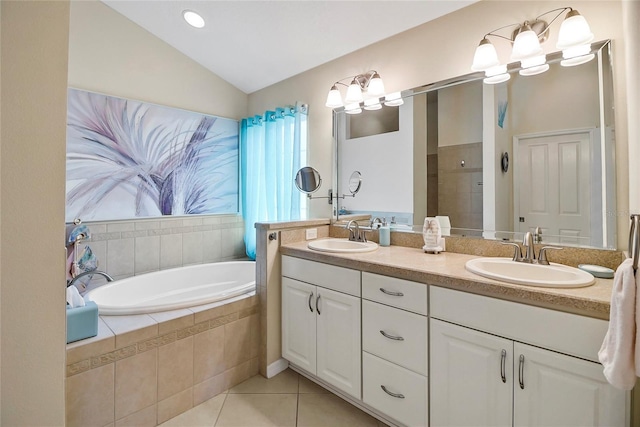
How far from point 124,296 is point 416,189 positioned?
236 centimetres

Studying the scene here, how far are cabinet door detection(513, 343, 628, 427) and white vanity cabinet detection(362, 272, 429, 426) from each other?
0.36 m

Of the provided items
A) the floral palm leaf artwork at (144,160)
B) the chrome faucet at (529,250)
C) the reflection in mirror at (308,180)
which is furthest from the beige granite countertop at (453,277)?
the floral palm leaf artwork at (144,160)

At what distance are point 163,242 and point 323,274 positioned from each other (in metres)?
1.86

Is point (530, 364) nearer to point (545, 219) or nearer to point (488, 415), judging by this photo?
point (488, 415)

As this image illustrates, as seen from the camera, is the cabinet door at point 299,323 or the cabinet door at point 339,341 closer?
the cabinet door at point 339,341

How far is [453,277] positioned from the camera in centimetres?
128

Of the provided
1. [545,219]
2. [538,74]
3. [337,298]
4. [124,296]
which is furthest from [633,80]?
[124,296]

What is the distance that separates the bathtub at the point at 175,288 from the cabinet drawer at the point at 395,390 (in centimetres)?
98

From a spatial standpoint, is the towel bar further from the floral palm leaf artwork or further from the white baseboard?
the floral palm leaf artwork

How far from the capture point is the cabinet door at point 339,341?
5.40 feet

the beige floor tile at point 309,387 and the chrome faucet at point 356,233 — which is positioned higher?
the chrome faucet at point 356,233

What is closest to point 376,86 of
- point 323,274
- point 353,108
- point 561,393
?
point 353,108

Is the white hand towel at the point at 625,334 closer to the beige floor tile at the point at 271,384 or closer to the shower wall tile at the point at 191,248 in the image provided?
the beige floor tile at the point at 271,384

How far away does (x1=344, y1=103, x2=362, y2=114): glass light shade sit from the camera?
93.2 inches
